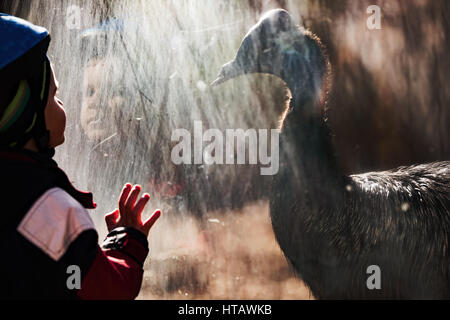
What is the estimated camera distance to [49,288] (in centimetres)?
91

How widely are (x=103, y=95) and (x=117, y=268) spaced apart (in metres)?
1.93

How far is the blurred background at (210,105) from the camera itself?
2.69 metres

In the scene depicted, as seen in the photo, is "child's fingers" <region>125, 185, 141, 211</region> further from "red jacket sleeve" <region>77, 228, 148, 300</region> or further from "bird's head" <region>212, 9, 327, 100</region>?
"bird's head" <region>212, 9, 327, 100</region>

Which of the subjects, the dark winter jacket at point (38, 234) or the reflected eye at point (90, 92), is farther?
the reflected eye at point (90, 92)

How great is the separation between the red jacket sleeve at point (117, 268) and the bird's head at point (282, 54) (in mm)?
1129

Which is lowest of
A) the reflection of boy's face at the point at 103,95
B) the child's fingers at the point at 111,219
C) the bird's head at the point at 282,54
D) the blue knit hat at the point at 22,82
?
the reflection of boy's face at the point at 103,95

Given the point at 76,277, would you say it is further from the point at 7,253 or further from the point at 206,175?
the point at 206,175

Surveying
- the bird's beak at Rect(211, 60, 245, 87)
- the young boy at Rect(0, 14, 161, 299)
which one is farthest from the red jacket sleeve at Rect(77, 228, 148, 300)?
the bird's beak at Rect(211, 60, 245, 87)

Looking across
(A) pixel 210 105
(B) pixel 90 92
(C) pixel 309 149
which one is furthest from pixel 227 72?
(B) pixel 90 92

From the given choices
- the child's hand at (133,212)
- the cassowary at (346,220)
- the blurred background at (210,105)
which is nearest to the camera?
the child's hand at (133,212)
